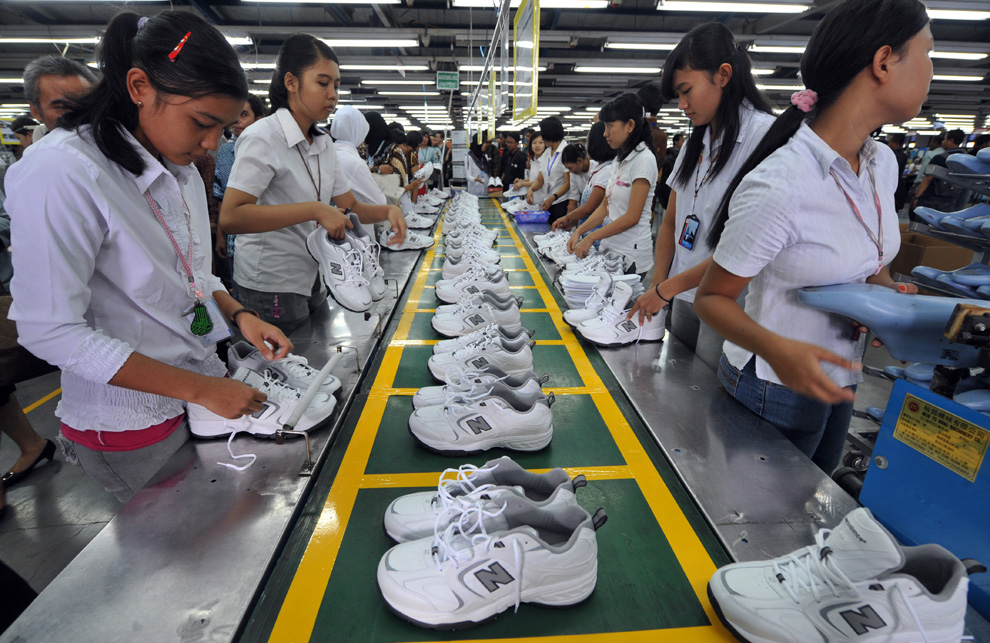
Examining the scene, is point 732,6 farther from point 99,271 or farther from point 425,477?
point 99,271

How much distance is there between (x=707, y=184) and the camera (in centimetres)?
215

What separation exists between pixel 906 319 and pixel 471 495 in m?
1.12

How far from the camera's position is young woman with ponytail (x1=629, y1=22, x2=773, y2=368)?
1.96 metres

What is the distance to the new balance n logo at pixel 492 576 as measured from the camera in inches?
42.9

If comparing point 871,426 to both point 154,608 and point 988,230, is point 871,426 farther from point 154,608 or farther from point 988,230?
point 154,608

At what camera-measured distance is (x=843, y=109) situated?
1.22 metres

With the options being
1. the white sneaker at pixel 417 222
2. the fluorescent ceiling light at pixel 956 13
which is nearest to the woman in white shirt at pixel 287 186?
the white sneaker at pixel 417 222

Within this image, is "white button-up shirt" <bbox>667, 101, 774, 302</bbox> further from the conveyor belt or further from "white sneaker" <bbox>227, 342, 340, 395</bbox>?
"white sneaker" <bbox>227, 342, 340, 395</bbox>

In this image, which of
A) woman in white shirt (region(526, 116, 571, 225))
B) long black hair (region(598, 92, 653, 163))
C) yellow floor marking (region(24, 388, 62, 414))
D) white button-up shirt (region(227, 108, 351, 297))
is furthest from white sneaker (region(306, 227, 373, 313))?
woman in white shirt (region(526, 116, 571, 225))

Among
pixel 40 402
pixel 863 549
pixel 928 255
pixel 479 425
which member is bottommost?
pixel 40 402

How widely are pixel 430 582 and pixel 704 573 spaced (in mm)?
718

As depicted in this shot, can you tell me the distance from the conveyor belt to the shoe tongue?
0.32 m

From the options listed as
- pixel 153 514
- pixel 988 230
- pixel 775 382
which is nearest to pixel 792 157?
pixel 775 382

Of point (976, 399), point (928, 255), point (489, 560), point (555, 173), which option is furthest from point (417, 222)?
point (928, 255)
